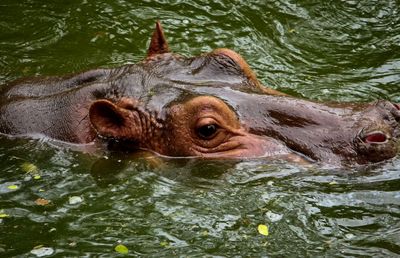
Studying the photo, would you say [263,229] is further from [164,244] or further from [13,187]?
[13,187]

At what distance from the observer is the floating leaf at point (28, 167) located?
664cm

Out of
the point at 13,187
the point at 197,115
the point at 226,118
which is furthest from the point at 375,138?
the point at 13,187

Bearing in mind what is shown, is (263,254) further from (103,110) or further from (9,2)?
(9,2)

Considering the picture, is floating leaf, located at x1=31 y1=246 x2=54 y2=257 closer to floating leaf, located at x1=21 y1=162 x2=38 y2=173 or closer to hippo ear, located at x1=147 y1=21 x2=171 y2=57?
floating leaf, located at x1=21 y1=162 x2=38 y2=173

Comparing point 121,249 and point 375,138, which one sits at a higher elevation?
point 375,138

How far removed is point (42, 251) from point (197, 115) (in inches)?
72.0

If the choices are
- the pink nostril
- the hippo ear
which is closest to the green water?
the pink nostril

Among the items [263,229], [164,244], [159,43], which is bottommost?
[164,244]

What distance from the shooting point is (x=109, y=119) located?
21.4 ft

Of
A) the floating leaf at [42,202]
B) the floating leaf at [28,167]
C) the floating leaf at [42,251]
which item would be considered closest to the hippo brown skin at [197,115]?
the floating leaf at [28,167]

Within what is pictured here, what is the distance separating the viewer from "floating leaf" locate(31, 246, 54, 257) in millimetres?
5188

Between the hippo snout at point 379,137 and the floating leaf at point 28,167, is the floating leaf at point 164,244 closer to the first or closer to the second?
the hippo snout at point 379,137

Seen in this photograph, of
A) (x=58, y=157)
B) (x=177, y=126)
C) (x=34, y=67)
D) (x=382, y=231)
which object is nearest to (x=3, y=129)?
(x=58, y=157)

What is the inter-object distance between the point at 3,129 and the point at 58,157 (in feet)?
2.28
